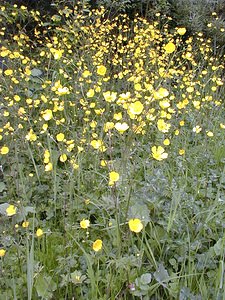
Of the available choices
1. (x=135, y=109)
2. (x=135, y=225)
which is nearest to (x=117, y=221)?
(x=135, y=225)

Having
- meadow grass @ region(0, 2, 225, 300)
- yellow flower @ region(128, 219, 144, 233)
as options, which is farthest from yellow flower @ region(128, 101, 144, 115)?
yellow flower @ region(128, 219, 144, 233)

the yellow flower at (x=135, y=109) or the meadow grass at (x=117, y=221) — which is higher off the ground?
the yellow flower at (x=135, y=109)

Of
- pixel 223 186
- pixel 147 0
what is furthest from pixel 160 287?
pixel 147 0

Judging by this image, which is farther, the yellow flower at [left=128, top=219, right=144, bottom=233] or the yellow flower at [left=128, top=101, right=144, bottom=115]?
the yellow flower at [left=128, top=101, right=144, bottom=115]

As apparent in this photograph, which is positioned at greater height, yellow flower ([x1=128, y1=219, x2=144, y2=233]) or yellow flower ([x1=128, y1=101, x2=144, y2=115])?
yellow flower ([x1=128, y1=101, x2=144, y2=115])

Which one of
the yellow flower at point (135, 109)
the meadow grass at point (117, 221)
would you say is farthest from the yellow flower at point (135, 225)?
the yellow flower at point (135, 109)

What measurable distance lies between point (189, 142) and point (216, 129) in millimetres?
241

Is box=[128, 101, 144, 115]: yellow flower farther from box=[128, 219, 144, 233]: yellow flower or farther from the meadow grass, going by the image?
box=[128, 219, 144, 233]: yellow flower

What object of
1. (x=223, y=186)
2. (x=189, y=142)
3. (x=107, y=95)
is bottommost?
(x=189, y=142)

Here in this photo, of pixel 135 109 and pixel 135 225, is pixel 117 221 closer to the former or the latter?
pixel 135 225

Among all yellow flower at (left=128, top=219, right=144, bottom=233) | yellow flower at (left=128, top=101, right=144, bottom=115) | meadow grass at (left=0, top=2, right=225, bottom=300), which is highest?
yellow flower at (left=128, top=101, right=144, bottom=115)

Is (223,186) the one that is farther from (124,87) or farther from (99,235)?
(124,87)

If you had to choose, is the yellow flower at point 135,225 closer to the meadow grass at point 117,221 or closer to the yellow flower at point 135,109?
the meadow grass at point 117,221

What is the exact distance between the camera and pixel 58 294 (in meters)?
1.36
